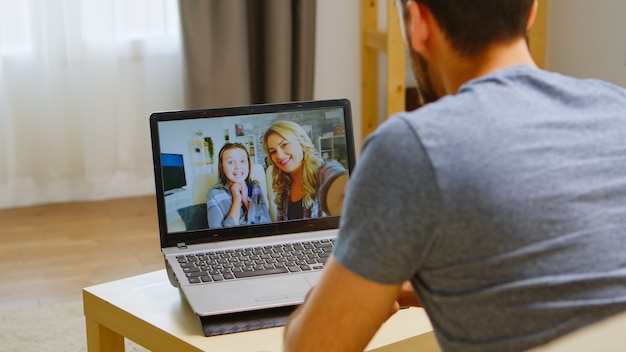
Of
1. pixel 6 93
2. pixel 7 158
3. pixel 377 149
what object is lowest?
pixel 7 158

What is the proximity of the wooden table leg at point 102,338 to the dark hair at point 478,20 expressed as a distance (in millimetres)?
798

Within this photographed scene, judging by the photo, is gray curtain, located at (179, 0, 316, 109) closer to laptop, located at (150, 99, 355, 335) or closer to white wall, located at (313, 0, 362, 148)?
white wall, located at (313, 0, 362, 148)

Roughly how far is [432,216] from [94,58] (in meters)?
2.70

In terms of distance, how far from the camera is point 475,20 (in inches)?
38.9

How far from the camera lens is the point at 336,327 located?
0.96 meters

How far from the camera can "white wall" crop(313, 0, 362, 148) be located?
3.67 m

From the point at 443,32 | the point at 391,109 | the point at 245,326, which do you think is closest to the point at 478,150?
the point at 443,32

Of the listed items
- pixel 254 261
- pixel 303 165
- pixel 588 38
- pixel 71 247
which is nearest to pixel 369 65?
pixel 588 38

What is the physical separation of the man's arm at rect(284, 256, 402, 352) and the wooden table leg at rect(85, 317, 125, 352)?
0.59 meters

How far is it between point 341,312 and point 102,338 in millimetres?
691

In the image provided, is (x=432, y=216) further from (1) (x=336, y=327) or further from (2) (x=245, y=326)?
(2) (x=245, y=326)

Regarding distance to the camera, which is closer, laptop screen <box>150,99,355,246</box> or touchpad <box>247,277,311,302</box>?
touchpad <box>247,277,311,302</box>

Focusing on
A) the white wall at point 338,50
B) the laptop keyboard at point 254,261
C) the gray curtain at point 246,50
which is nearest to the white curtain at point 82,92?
the gray curtain at point 246,50

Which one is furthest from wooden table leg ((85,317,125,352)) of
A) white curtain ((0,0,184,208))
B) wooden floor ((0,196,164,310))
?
white curtain ((0,0,184,208))
